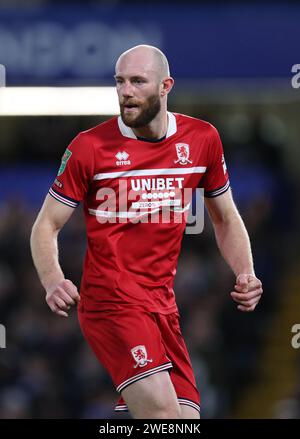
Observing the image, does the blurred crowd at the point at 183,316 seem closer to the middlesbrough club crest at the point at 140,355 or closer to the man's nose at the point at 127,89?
the middlesbrough club crest at the point at 140,355

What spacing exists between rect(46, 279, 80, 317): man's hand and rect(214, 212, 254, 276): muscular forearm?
125cm

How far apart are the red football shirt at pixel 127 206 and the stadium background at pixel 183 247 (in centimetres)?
620

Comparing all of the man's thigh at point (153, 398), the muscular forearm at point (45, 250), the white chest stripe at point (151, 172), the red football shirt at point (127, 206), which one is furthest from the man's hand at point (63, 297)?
the white chest stripe at point (151, 172)

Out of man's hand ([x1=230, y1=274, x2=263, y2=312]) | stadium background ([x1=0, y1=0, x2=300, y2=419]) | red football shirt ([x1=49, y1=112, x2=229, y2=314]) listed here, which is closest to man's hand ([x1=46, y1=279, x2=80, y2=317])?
red football shirt ([x1=49, y1=112, x2=229, y2=314])

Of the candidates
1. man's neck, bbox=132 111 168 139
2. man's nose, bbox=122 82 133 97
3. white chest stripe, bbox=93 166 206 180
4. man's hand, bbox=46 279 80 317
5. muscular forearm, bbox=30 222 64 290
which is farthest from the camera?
man's neck, bbox=132 111 168 139

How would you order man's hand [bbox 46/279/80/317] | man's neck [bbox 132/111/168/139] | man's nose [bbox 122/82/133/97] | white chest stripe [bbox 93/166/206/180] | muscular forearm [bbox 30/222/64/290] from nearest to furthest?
man's hand [bbox 46/279/80/317], muscular forearm [bbox 30/222/64/290], man's nose [bbox 122/82/133/97], white chest stripe [bbox 93/166/206/180], man's neck [bbox 132/111/168/139]

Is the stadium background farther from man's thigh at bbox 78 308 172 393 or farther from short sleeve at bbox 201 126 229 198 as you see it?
man's thigh at bbox 78 308 172 393

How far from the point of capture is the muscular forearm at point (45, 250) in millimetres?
6237

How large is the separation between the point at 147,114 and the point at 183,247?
25.7 ft

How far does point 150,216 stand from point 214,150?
63 centimetres

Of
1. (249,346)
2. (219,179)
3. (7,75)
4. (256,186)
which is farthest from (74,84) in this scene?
(219,179)

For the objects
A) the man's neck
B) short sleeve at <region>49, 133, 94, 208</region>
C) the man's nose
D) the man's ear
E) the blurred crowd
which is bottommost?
the blurred crowd

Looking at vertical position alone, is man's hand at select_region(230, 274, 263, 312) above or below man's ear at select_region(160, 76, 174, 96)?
below

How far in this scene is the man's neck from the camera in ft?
21.6
